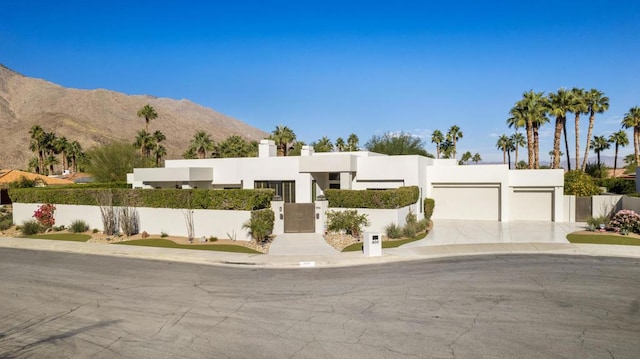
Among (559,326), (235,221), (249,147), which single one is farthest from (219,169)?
(249,147)

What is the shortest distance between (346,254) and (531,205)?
19.1 metres

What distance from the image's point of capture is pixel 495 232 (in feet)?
84.4

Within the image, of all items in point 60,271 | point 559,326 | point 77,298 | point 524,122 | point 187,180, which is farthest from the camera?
point 524,122

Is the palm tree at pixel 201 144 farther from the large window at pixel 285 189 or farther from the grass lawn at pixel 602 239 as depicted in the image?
the grass lawn at pixel 602 239

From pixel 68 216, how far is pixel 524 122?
4415cm

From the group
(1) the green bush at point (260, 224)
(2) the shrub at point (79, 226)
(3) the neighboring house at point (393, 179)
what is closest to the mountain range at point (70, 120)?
(3) the neighboring house at point (393, 179)

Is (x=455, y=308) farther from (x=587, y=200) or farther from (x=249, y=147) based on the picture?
(x=249, y=147)

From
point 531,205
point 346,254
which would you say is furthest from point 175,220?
point 531,205

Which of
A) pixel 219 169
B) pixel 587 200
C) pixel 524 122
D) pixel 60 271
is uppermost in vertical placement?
pixel 524 122

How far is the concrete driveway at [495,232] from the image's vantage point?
22.7 metres

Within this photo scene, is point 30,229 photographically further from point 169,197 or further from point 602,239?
point 602,239

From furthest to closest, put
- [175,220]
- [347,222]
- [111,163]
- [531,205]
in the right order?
[111,163]
[531,205]
[175,220]
[347,222]

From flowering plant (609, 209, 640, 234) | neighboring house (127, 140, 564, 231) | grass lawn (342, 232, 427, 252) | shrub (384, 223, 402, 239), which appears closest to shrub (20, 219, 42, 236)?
neighboring house (127, 140, 564, 231)

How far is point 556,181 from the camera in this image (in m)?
30.8
